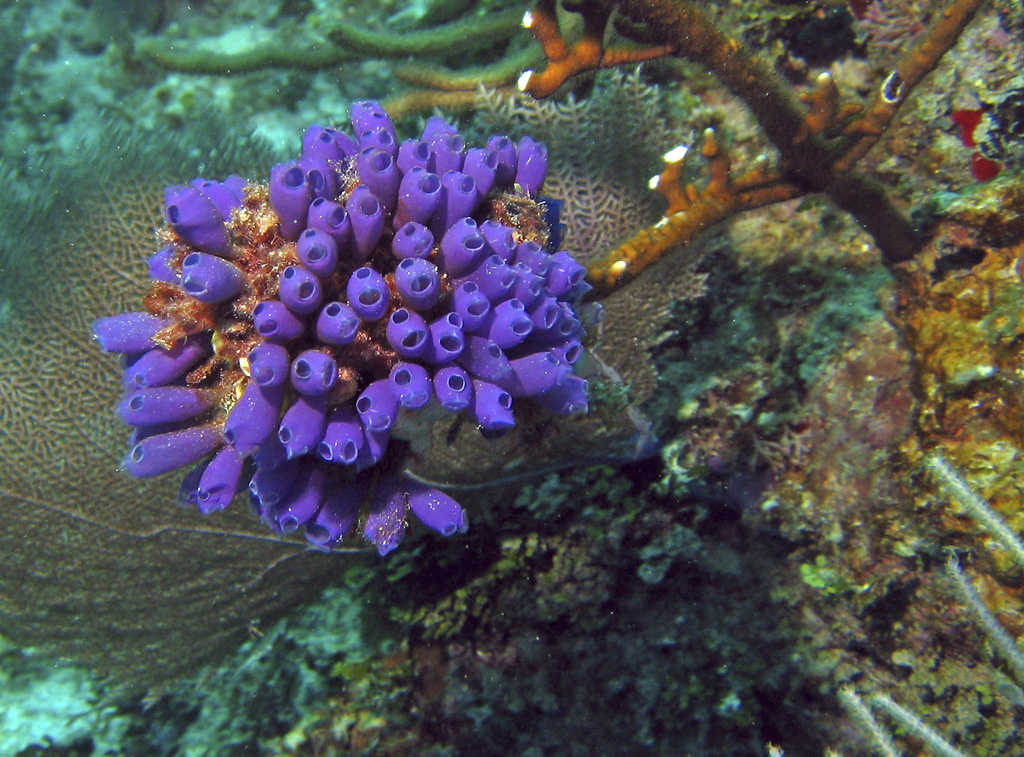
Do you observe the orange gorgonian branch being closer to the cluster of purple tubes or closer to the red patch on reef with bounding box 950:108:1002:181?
the red patch on reef with bounding box 950:108:1002:181

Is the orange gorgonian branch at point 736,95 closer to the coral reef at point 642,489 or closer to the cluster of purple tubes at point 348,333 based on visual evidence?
the coral reef at point 642,489

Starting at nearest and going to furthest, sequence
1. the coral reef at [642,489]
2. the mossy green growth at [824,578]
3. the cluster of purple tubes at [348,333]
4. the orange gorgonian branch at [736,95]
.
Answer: the cluster of purple tubes at [348,333], the orange gorgonian branch at [736,95], the coral reef at [642,489], the mossy green growth at [824,578]

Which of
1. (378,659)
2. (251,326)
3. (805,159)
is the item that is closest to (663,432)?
(805,159)

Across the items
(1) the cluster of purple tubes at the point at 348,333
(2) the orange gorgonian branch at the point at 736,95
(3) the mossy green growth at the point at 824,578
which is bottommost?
(3) the mossy green growth at the point at 824,578

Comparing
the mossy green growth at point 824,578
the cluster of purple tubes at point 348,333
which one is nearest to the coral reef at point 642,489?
A: the mossy green growth at point 824,578

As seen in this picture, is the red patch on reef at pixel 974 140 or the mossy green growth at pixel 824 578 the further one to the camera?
the mossy green growth at pixel 824 578

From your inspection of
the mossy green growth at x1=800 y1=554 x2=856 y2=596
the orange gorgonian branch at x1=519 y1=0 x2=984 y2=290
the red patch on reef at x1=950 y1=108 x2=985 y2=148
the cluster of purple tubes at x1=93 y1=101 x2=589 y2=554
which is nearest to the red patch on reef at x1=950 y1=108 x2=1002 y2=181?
the red patch on reef at x1=950 y1=108 x2=985 y2=148
